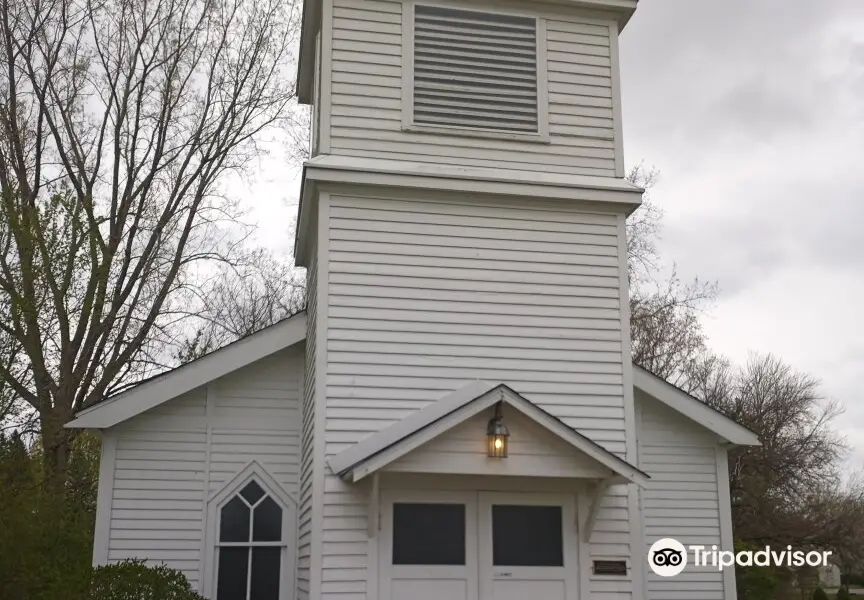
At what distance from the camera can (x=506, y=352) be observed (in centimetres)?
1004

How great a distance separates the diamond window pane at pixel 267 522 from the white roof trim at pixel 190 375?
5.30 feet

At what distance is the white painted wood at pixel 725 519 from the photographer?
11.6 metres

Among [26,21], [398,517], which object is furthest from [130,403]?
[26,21]

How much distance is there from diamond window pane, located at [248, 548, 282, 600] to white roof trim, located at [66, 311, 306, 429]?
81.3 inches

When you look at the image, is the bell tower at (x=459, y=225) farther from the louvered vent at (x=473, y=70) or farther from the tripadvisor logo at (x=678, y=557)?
the tripadvisor logo at (x=678, y=557)

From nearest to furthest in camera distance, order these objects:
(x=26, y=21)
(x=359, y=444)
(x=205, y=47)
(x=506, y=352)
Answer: (x=359, y=444) → (x=506, y=352) → (x=26, y=21) → (x=205, y=47)

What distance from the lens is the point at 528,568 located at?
960 cm

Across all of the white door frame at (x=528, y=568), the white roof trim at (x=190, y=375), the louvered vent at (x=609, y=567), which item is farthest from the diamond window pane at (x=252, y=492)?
the louvered vent at (x=609, y=567)

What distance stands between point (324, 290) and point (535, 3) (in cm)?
430

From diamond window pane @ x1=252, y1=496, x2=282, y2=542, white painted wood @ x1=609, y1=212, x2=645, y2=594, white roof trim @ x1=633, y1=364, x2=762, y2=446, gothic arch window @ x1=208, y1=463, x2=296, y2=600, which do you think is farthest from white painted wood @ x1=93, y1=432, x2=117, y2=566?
white roof trim @ x1=633, y1=364, x2=762, y2=446

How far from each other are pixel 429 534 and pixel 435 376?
5.32ft

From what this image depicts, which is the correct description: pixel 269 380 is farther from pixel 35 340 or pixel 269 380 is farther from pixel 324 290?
pixel 35 340

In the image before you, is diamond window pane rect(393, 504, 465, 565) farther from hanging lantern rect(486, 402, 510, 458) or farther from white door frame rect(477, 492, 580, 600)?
hanging lantern rect(486, 402, 510, 458)

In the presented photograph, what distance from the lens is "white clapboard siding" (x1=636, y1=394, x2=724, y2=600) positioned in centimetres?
1153
